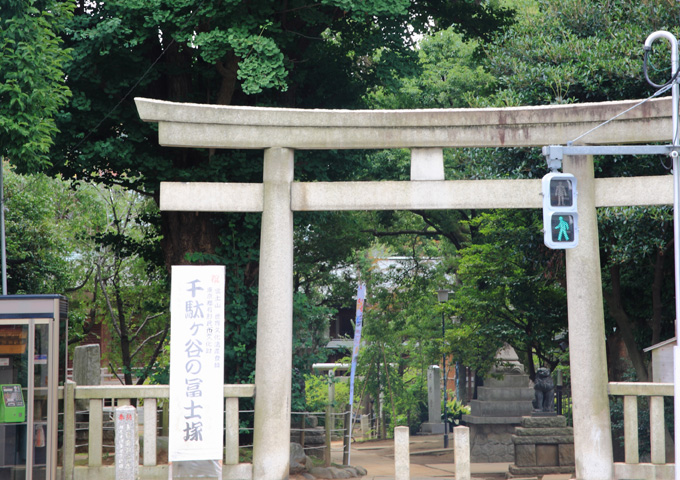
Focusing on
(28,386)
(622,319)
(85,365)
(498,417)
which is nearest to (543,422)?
(622,319)

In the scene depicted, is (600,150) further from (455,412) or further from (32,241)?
(455,412)

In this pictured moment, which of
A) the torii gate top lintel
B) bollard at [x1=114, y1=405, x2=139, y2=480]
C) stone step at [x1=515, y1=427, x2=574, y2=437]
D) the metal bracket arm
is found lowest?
stone step at [x1=515, y1=427, x2=574, y2=437]

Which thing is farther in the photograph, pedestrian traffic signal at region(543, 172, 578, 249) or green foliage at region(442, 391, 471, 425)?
green foliage at region(442, 391, 471, 425)

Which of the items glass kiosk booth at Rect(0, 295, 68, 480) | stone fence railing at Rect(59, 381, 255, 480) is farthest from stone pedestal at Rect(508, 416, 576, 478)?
glass kiosk booth at Rect(0, 295, 68, 480)

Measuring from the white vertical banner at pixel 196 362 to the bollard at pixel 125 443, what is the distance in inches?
21.7

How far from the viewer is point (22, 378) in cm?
977

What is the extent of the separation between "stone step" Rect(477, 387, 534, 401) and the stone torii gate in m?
13.3

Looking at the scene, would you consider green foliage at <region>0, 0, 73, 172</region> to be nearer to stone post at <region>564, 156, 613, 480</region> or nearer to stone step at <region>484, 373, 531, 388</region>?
stone post at <region>564, 156, 613, 480</region>

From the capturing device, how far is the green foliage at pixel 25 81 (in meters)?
10.7

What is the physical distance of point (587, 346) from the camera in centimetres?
1041

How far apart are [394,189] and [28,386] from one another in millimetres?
5814

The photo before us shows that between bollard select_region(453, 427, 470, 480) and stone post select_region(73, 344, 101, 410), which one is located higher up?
stone post select_region(73, 344, 101, 410)

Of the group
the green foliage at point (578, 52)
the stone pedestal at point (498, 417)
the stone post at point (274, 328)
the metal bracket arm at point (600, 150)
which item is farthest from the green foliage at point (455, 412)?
the metal bracket arm at point (600, 150)

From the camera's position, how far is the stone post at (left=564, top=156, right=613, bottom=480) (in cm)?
1029
